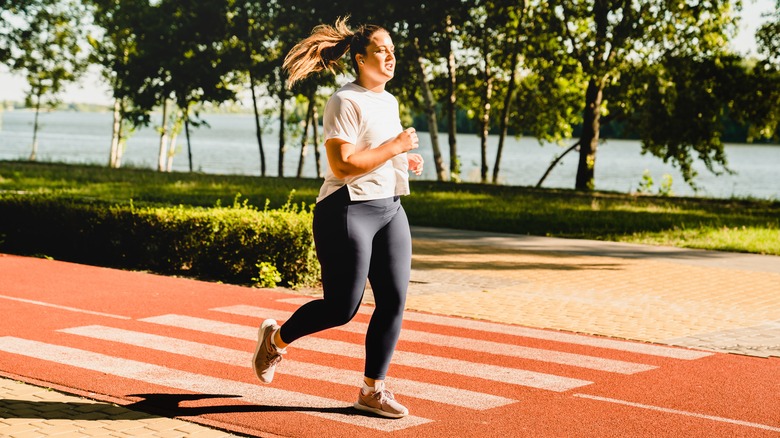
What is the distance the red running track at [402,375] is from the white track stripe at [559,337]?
0.6 inches

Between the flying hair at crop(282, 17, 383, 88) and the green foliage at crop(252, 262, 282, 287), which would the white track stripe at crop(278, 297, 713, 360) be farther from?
the flying hair at crop(282, 17, 383, 88)

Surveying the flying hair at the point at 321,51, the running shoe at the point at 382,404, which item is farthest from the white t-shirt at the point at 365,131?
the running shoe at the point at 382,404

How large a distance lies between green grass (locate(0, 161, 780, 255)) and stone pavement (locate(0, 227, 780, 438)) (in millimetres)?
1947

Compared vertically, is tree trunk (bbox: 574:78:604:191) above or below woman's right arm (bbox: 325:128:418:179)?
above

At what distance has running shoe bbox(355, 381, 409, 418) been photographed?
18.3 feet

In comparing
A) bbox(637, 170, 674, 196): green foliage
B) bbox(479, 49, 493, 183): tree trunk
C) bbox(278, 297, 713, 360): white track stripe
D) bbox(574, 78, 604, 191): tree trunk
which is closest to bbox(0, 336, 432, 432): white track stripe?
bbox(278, 297, 713, 360): white track stripe

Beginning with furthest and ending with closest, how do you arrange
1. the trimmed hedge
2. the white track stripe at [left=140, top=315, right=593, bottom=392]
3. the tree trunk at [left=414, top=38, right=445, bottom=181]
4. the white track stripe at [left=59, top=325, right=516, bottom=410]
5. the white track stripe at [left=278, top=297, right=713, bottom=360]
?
1. the tree trunk at [left=414, top=38, right=445, bottom=181]
2. the trimmed hedge
3. the white track stripe at [left=278, top=297, right=713, bottom=360]
4. the white track stripe at [left=140, top=315, right=593, bottom=392]
5. the white track stripe at [left=59, top=325, right=516, bottom=410]

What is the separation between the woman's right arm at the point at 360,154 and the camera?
5.14 metres

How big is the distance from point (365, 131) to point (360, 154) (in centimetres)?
16

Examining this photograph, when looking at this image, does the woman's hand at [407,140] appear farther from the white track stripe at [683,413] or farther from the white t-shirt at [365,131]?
the white track stripe at [683,413]

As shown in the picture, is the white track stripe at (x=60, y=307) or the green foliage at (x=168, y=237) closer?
the white track stripe at (x=60, y=307)

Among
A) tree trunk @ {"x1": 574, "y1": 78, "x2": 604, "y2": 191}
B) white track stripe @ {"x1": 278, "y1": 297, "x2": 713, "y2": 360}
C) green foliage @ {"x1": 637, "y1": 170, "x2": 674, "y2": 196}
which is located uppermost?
tree trunk @ {"x1": 574, "y1": 78, "x2": 604, "y2": 191}

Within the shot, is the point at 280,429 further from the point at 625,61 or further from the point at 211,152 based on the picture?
the point at 211,152

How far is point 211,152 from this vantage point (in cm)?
11769
